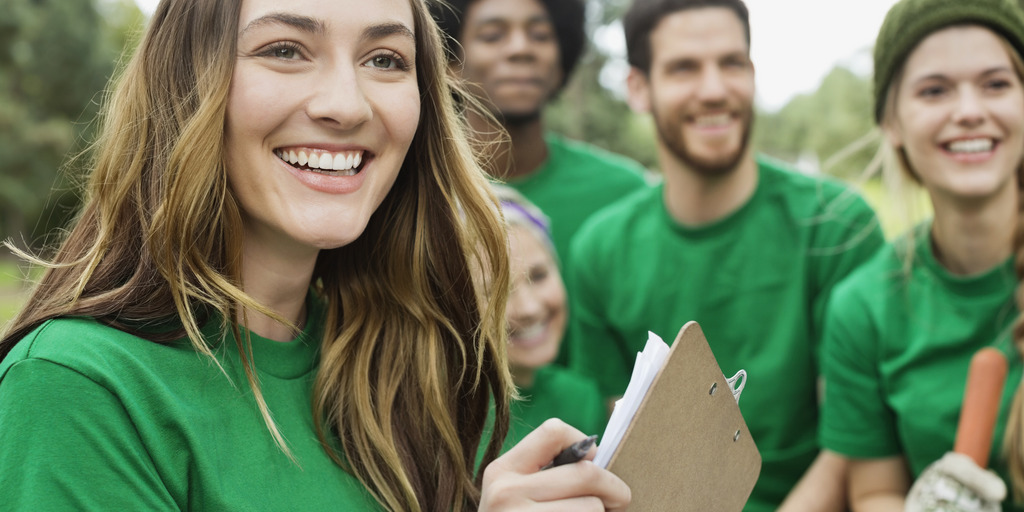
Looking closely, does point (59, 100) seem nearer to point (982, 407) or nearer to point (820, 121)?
point (820, 121)

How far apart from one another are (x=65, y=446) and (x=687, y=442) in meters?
0.93

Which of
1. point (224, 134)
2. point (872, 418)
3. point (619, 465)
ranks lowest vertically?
point (872, 418)

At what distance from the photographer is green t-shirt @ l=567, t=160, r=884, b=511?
11.2 ft

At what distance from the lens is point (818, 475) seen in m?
3.11

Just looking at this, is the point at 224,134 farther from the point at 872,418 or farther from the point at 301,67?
the point at 872,418

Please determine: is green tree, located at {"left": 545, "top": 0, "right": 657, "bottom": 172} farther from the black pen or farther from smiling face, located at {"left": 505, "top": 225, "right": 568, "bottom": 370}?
the black pen

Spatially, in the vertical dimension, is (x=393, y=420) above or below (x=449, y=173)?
below

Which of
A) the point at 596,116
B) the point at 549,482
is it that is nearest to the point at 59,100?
the point at 596,116

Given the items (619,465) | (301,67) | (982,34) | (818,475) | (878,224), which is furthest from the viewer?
(878,224)

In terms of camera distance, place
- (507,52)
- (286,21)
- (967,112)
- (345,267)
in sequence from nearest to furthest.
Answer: (286,21)
(345,267)
(967,112)
(507,52)

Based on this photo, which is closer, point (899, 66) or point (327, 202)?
point (327, 202)

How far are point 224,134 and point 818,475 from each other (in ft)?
Answer: 7.50

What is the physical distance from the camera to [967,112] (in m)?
2.73

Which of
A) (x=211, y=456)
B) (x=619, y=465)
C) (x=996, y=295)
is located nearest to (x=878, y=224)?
(x=996, y=295)
